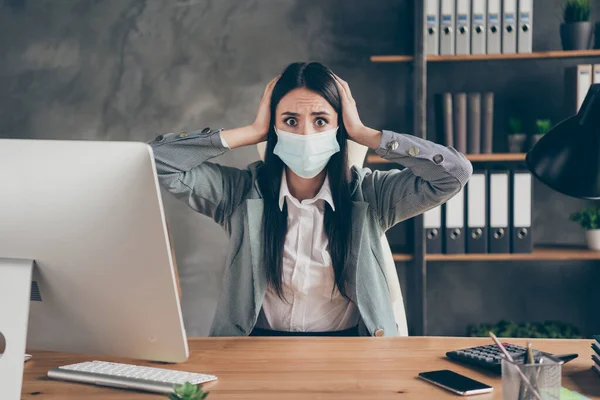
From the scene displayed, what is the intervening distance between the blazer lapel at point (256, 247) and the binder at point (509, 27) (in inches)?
56.0

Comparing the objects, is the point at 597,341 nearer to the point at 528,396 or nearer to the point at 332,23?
the point at 528,396

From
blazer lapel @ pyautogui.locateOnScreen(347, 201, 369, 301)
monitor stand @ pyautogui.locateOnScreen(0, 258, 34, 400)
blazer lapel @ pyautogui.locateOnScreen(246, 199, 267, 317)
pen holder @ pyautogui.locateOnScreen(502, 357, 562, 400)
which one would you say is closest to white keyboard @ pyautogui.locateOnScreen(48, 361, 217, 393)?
monitor stand @ pyautogui.locateOnScreen(0, 258, 34, 400)

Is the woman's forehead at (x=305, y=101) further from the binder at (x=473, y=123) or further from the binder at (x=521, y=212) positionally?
the binder at (x=521, y=212)

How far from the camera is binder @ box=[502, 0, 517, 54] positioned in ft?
9.41

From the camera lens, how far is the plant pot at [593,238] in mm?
3021

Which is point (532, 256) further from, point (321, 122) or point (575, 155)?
point (575, 155)

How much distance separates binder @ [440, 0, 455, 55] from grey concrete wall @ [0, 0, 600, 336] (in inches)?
12.5

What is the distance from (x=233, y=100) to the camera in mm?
3307

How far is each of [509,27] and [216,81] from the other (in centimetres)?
129

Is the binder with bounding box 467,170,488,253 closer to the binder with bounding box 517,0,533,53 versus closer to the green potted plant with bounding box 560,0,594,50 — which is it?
the binder with bounding box 517,0,533,53

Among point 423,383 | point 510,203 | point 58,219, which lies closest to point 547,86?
point 510,203

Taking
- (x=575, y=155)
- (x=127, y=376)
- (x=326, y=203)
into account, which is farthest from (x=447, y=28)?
(x=127, y=376)

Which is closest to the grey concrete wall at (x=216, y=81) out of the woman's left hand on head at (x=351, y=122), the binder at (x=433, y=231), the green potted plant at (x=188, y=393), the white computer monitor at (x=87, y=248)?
the binder at (x=433, y=231)

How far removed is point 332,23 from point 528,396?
98.7 inches
